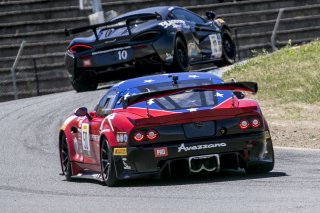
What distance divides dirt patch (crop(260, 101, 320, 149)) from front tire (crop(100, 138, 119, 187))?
341cm

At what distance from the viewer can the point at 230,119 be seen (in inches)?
442

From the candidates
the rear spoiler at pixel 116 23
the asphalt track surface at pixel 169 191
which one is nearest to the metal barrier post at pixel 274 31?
the rear spoiler at pixel 116 23

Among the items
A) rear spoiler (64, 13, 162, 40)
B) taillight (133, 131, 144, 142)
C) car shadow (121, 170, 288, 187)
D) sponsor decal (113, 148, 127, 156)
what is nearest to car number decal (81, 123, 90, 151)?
car shadow (121, 170, 288, 187)

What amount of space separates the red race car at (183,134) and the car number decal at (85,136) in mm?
510

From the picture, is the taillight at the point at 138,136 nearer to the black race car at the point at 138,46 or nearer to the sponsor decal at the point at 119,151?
the sponsor decal at the point at 119,151

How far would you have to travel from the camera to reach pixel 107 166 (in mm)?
11562

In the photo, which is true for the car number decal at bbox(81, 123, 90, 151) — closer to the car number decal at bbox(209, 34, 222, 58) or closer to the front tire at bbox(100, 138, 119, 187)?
the front tire at bbox(100, 138, 119, 187)

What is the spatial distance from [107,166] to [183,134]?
93 centimetres

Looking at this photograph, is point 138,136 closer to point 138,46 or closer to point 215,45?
point 138,46

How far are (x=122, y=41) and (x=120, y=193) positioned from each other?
372 inches

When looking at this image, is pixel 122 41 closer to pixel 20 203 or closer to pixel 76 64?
pixel 76 64

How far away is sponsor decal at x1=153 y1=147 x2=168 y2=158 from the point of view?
36.4ft

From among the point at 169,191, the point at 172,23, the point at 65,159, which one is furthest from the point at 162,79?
the point at 172,23

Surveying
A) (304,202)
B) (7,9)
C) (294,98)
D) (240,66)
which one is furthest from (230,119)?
(7,9)
